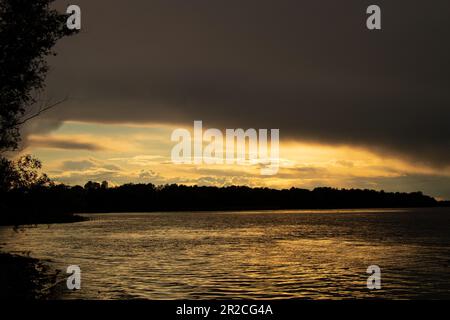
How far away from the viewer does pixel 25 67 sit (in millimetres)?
35312

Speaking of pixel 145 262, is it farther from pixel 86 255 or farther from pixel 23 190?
pixel 23 190

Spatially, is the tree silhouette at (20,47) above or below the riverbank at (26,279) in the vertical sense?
above

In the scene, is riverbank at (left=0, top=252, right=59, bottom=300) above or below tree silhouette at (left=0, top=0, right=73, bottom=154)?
below

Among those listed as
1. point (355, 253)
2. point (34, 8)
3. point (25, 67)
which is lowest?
point (355, 253)

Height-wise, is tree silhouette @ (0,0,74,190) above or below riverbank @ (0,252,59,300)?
above

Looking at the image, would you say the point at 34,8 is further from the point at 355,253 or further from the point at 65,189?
the point at 355,253

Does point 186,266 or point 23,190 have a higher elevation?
point 23,190

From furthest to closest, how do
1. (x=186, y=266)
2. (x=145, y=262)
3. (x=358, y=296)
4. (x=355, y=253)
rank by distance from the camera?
(x=355, y=253), (x=145, y=262), (x=186, y=266), (x=358, y=296)

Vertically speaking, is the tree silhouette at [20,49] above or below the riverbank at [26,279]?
above

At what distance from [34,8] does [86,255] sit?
41023mm
